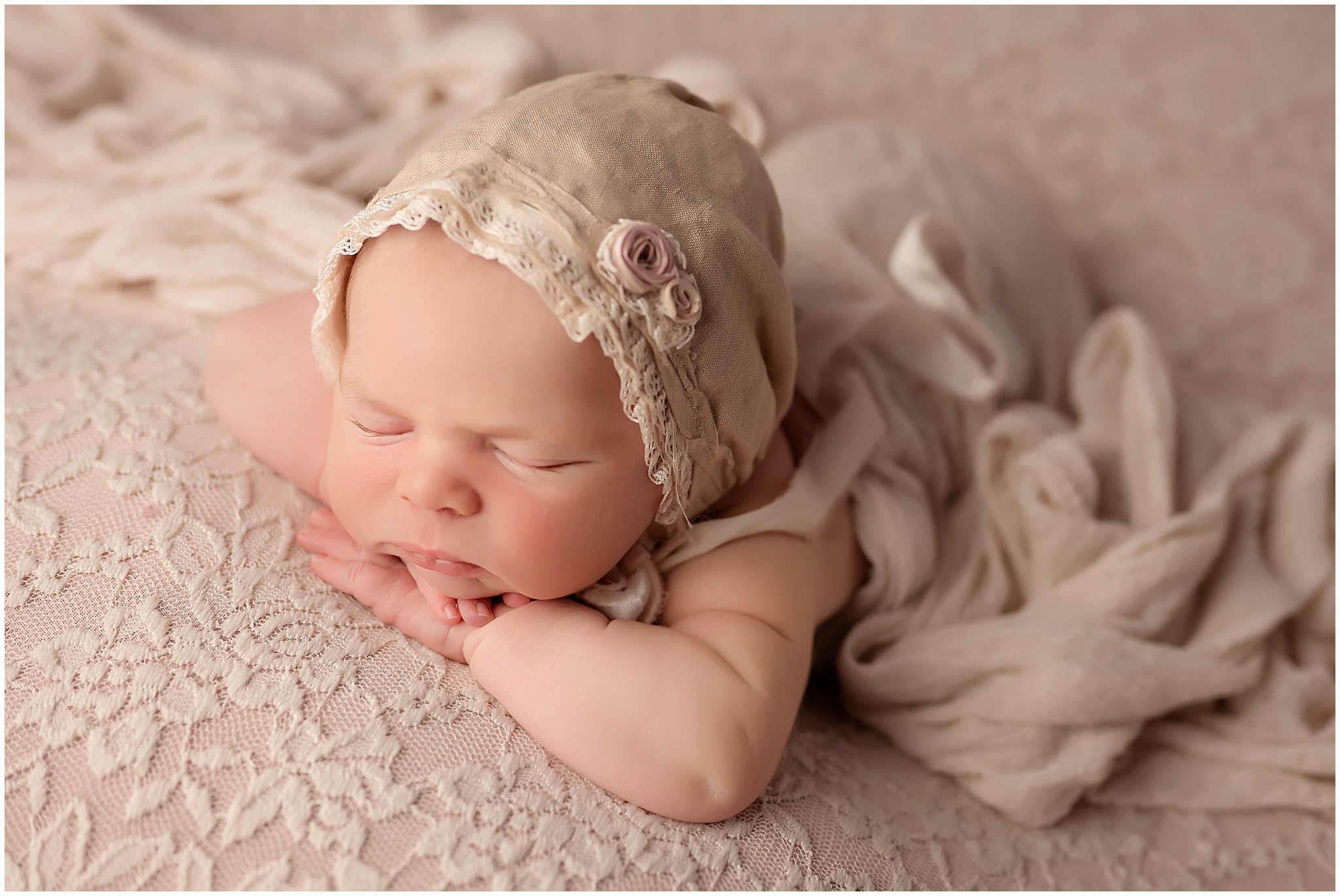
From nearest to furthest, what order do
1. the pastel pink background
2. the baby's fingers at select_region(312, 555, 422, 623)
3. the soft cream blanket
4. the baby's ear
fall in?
the baby's fingers at select_region(312, 555, 422, 623)
the soft cream blanket
the baby's ear
the pastel pink background

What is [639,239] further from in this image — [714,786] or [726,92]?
[726,92]

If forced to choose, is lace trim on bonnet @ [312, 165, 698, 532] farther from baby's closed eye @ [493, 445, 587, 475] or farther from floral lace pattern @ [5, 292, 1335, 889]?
floral lace pattern @ [5, 292, 1335, 889]

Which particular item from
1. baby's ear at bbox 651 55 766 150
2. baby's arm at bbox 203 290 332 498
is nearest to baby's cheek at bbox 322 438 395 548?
baby's arm at bbox 203 290 332 498

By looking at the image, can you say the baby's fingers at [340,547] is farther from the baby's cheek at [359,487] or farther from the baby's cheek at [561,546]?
the baby's cheek at [561,546]

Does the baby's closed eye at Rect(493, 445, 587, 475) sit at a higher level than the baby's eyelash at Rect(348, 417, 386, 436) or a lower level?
higher

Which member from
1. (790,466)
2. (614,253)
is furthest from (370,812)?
(790,466)

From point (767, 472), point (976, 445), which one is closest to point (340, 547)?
point (767, 472)

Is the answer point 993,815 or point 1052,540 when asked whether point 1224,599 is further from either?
point 993,815

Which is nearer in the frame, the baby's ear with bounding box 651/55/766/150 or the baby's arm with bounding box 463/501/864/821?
the baby's arm with bounding box 463/501/864/821

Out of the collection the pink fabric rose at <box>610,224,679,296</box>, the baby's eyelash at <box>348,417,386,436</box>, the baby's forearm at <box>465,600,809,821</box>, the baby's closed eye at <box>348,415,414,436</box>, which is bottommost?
the baby's forearm at <box>465,600,809,821</box>

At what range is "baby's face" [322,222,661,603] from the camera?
31.3 inches

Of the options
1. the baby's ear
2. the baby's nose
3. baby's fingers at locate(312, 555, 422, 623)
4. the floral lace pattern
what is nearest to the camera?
the floral lace pattern

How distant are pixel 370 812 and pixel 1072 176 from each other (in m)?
1.57

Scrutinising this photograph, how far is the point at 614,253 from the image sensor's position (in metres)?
0.77
